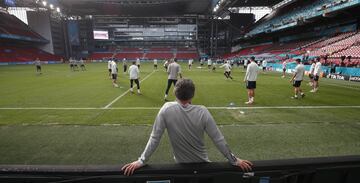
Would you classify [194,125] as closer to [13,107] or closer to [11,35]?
[13,107]

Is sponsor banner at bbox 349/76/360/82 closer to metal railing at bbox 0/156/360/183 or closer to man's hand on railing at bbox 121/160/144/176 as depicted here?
metal railing at bbox 0/156/360/183

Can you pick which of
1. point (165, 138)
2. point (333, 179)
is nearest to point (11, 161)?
point (165, 138)

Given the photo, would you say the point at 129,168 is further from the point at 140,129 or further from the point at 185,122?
the point at 140,129

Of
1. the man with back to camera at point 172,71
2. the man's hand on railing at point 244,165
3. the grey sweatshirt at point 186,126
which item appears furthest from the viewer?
the man with back to camera at point 172,71

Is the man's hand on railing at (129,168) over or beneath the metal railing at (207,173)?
over

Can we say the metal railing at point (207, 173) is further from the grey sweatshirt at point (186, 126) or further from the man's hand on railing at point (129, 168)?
the grey sweatshirt at point (186, 126)

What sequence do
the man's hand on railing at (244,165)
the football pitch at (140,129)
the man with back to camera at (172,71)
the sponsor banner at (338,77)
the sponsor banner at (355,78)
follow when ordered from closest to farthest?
the man's hand on railing at (244,165), the football pitch at (140,129), the man with back to camera at (172,71), the sponsor banner at (355,78), the sponsor banner at (338,77)

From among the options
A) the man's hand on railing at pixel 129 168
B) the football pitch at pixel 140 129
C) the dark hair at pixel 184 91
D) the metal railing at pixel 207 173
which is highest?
the dark hair at pixel 184 91

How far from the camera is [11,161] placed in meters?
4.25

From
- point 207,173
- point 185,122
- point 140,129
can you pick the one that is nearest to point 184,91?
point 185,122

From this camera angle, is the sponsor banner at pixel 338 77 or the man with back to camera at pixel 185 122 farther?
the sponsor banner at pixel 338 77

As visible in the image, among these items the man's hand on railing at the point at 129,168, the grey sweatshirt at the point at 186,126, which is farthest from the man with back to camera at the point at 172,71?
the man's hand on railing at the point at 129,168

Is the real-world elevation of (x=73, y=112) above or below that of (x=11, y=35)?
below

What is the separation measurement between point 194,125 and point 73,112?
7466 millimetres
